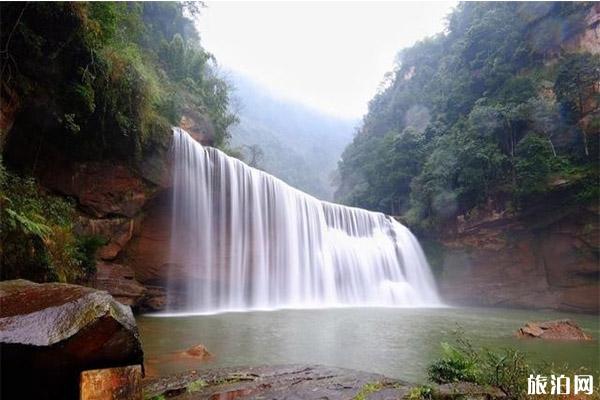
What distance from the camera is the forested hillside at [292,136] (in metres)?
77.1

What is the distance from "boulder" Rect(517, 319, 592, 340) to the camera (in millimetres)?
8461

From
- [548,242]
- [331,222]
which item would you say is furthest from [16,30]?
[548,242]

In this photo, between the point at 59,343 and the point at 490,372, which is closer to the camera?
the point at 59,343

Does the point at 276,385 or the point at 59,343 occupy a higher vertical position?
the point at 59,343

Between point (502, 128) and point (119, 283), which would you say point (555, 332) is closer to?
point (119, 283)

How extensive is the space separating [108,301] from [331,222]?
1794cm

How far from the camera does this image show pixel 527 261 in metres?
20.9

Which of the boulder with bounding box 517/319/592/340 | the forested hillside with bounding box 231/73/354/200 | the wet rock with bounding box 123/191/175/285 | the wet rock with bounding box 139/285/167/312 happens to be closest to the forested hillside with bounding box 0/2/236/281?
the wet rock with bounding box 123/191/175/285

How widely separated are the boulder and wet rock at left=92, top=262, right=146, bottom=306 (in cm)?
1042

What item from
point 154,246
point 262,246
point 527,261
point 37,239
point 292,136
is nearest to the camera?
point 37,239

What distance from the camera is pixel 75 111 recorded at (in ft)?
33.6

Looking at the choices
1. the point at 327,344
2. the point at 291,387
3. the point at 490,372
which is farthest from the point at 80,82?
the point at 490,372

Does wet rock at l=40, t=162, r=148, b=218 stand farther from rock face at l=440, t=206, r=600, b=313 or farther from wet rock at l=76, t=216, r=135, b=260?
rock face at l=440, t=206, r=600, b=313

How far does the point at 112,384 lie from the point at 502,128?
23.9m
